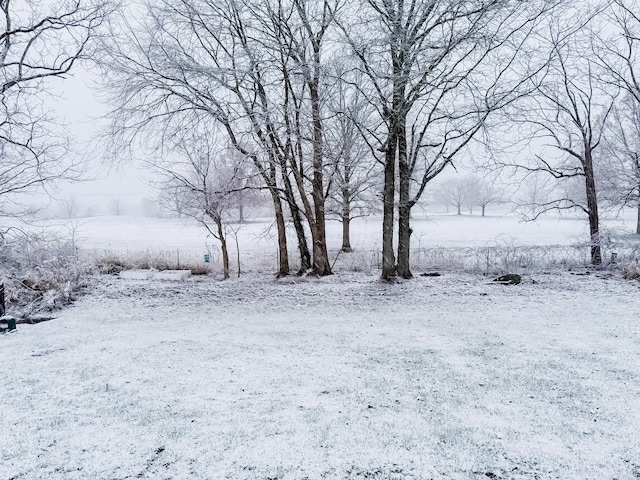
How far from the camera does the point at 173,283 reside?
12422 millimetres

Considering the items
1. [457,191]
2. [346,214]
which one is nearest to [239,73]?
[346,214]

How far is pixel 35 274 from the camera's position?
10.4m

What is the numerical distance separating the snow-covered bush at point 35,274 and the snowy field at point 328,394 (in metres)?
1.44

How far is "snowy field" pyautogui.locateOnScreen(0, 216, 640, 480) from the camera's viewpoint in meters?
2.99

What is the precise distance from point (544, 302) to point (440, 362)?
5.12 metres

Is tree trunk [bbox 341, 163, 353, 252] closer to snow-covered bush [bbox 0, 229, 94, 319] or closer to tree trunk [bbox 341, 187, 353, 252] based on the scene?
tree trunk [bbox 341, 187, 353, 252]

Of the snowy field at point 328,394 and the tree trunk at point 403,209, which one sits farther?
the tree trunk at point 403,209

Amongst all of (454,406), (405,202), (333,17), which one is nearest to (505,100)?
(405,202)

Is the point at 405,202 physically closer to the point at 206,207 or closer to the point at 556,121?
the point at 206,207

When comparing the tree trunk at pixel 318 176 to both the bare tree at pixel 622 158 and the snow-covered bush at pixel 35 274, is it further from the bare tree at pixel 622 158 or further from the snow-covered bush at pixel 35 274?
the bare tree at pixel 622 158

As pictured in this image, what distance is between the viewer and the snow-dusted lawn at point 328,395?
9.82 ft

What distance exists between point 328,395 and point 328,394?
2 centimetres

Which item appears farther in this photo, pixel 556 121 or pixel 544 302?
pixel 556 121

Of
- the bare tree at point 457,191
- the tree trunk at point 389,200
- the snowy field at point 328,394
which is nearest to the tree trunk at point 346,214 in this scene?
the tree trunk at point 389,200
